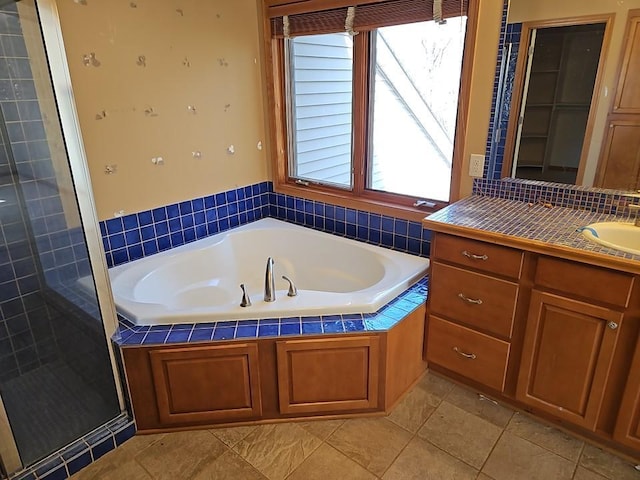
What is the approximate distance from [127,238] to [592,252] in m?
2.23

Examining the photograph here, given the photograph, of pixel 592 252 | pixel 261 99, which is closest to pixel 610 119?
pixel 592 252

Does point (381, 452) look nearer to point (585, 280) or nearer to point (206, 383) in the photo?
point (206, 383)

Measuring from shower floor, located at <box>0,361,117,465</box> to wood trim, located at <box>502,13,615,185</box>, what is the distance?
2216 millimetres

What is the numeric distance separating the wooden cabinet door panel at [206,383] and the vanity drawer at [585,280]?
122 cm

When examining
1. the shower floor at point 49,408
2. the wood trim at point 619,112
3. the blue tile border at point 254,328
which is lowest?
the shower floor at point 49,408

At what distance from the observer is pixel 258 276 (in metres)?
2.91

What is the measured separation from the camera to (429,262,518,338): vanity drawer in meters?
1.88

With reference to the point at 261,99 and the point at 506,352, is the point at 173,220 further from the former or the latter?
the point at 506,352

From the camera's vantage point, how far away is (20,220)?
5.58 ft

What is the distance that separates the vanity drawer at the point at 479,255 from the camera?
5.91ft

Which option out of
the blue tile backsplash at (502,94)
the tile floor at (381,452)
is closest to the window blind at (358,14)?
the blue tile backsplash at (502,94)

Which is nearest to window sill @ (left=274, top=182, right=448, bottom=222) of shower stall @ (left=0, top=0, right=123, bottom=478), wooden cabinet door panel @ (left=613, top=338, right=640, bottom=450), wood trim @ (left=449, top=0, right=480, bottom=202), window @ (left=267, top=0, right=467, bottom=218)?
window @ (left=267, top=0, right=467, bottom=218)

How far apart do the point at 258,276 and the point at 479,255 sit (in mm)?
1514

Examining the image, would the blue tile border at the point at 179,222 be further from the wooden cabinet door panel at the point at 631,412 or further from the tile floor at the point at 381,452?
the wooden cabinet door panel at the point at 631,412
